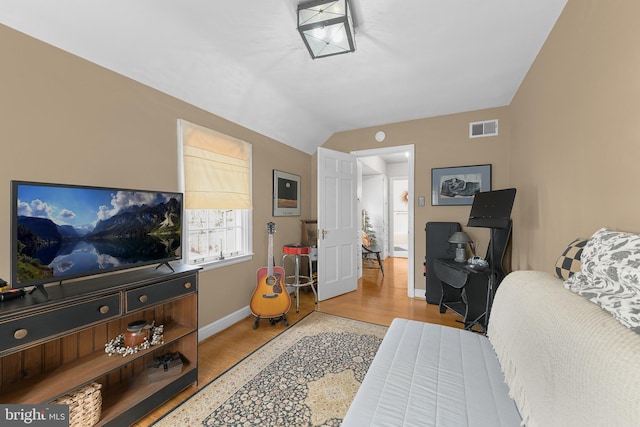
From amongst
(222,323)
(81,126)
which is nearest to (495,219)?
(222,323)

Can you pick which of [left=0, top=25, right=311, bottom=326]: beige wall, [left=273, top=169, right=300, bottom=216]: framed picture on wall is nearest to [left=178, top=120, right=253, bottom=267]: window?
[left=0, top=25, right=311, bottom=326]: beige wall

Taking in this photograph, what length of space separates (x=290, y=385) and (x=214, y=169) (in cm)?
205

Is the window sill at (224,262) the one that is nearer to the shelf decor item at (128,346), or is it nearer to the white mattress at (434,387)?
the shelf decor item at (128,346)

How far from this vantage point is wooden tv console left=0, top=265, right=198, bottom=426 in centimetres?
119

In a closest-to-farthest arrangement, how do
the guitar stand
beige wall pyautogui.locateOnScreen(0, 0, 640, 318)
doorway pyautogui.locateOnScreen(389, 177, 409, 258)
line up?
beige wall pyautogui.locateOnScreen(0, 0, 640, 318)
the guitar stand
doorway pyautogui.locateOnScreen(389, 177, 409, 258)

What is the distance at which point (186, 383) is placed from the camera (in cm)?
181

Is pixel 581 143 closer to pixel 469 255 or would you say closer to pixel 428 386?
pixel 428 386

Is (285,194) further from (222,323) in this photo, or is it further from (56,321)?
(56,321)

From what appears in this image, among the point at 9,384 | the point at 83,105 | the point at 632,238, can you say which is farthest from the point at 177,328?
the point at 632,238

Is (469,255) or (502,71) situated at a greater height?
(502,71)

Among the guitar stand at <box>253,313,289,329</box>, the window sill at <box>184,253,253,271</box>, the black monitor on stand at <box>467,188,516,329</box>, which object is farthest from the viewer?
the guitar stand at <box>253,313,289,329</box>

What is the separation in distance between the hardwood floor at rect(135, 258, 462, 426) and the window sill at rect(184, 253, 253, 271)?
680mm

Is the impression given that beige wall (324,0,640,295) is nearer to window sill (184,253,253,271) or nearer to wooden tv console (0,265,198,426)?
wooden tv console (0,265,198,426)

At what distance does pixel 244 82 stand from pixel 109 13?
3.73ft
